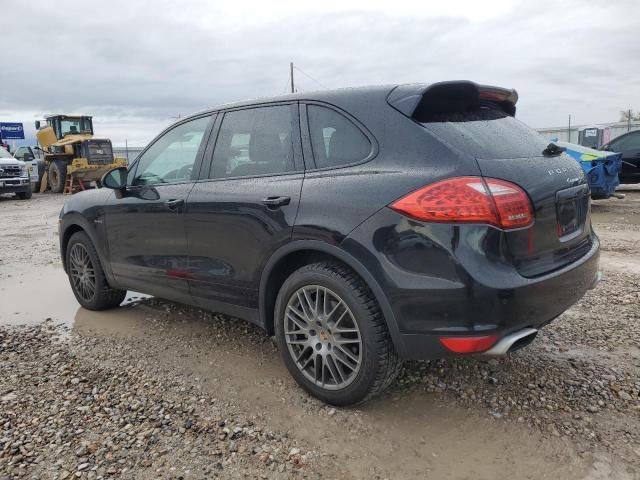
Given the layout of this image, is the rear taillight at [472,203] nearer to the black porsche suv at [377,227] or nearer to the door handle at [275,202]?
the black porsche suv at [377,227]

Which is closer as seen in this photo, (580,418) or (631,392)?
(580,418)

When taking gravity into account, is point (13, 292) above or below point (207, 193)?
below

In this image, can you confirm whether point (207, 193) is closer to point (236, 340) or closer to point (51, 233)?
point (236, 340)

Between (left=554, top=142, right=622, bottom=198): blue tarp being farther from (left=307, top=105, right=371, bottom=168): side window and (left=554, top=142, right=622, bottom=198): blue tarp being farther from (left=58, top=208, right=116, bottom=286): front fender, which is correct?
(left=58, top=208, right=116, bottom=286): front fender

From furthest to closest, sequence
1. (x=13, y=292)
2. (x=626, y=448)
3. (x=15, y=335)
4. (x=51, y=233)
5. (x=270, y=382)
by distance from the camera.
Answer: (x=51, y=233) → (x=13, y=292) → (x=15, y=335) → (x=270, y=382) → (x=626, y=448)

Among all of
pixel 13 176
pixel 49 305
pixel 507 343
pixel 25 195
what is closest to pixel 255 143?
pixel 507 343

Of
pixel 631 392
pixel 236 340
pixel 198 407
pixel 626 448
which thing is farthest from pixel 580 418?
pixel 236 340

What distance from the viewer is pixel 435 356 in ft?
8.30

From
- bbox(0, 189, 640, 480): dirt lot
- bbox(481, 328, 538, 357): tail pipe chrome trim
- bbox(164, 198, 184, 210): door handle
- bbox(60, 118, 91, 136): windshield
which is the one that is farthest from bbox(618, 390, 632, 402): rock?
bbox(60, 118, 91, 136): windshield

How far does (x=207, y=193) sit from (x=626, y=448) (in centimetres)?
274

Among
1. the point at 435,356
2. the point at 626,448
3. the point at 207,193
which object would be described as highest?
the point at 207,193

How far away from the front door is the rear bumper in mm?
1585

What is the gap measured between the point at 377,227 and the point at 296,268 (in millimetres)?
712

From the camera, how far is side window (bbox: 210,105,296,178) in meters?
3.19
